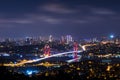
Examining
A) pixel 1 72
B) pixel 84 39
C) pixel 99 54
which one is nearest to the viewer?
pixel 1 72

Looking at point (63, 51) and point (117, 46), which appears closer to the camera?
point (117, 46)

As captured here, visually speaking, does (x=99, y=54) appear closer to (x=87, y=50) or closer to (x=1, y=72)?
(x=87, y=50)

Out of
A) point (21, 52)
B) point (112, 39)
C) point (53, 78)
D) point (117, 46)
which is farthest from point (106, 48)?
point (53, 78)

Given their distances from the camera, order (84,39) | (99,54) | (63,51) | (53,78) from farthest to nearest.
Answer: (84,39) → (63,51) → (99,54) → (53,78)

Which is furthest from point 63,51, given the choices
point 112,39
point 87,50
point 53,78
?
point 53,78

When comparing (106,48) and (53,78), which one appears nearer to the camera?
(53,78)

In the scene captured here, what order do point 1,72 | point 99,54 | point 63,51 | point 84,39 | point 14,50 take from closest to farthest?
point 1,72
point 99,54
point 14,50
point 63,51
point 84,39

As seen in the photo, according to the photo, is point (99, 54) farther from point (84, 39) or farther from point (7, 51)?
point (84, 39)

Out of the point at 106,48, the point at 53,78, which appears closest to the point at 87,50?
the point at 106,48

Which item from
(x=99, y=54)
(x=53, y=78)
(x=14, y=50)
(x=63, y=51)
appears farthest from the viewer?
(x=63, y=51)
